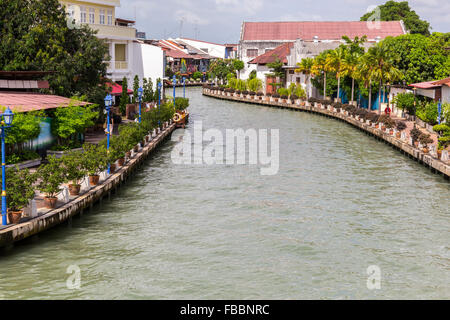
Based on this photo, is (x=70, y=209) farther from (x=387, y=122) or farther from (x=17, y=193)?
(x=387, y=122)

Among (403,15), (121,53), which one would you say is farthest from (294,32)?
(121,53)

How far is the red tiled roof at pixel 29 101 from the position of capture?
106ft

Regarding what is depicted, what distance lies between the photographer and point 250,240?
24.1 m

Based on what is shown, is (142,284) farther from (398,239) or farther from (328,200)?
A: (328,200)

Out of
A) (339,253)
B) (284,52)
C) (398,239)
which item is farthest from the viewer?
(284,52)

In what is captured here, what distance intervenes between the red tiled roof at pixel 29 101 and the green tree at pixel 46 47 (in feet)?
10.8

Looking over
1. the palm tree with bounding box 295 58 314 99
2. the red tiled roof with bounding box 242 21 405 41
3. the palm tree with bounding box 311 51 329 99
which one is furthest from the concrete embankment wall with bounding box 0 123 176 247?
the red tiled roof with bounding box 242 21 405 41

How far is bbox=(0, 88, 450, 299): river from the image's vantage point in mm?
19359

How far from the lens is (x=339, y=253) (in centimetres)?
2259

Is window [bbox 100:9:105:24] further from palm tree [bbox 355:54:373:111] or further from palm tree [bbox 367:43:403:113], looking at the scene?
palm tree [bbox 367:43:403:113]

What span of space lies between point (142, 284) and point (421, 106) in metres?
45.1

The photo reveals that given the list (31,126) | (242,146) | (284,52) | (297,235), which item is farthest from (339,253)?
(284,52)

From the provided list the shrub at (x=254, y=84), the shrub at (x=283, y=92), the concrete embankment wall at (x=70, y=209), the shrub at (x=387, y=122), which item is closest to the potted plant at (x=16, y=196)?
the concrete embankment wall at (x=70, y=209)

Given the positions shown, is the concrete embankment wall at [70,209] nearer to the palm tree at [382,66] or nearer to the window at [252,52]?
the palm tree at [382,66]
